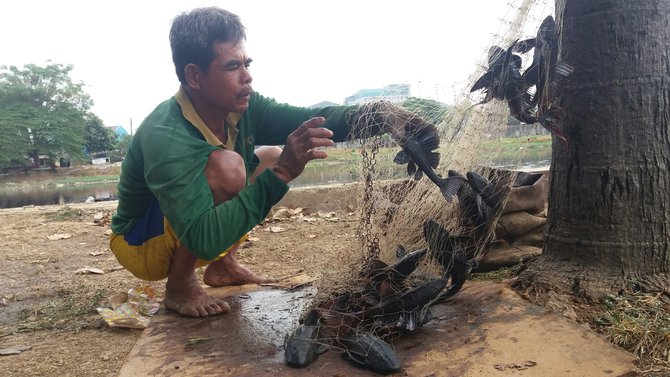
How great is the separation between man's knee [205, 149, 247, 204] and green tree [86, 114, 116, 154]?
47.3 m

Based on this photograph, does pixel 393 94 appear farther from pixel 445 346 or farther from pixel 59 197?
pixel 59 197

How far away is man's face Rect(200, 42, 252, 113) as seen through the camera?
7.68ft

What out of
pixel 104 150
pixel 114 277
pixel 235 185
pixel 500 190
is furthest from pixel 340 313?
pixel 104 150

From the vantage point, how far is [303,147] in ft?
7.08

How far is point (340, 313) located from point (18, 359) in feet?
6.75

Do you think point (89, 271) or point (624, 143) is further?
point (89, 271)

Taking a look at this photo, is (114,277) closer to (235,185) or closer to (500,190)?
(235,185)

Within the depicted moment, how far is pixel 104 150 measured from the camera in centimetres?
4731

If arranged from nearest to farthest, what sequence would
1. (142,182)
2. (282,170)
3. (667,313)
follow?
(667,313)
(282,170)
(142,182)

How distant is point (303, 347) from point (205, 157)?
928 millimetres

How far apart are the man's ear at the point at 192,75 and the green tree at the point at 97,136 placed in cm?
4706

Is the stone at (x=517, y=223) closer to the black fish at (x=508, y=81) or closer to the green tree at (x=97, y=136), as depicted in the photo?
the black fish at (x=508, y=81)

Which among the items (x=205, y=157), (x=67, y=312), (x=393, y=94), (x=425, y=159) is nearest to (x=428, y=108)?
(x=393, y=94)

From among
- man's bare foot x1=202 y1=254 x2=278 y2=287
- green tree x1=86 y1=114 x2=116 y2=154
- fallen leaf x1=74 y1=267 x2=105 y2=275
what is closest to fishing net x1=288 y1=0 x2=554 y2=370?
man's bare foot x1=202 y1=254 x2=278 y2=287
